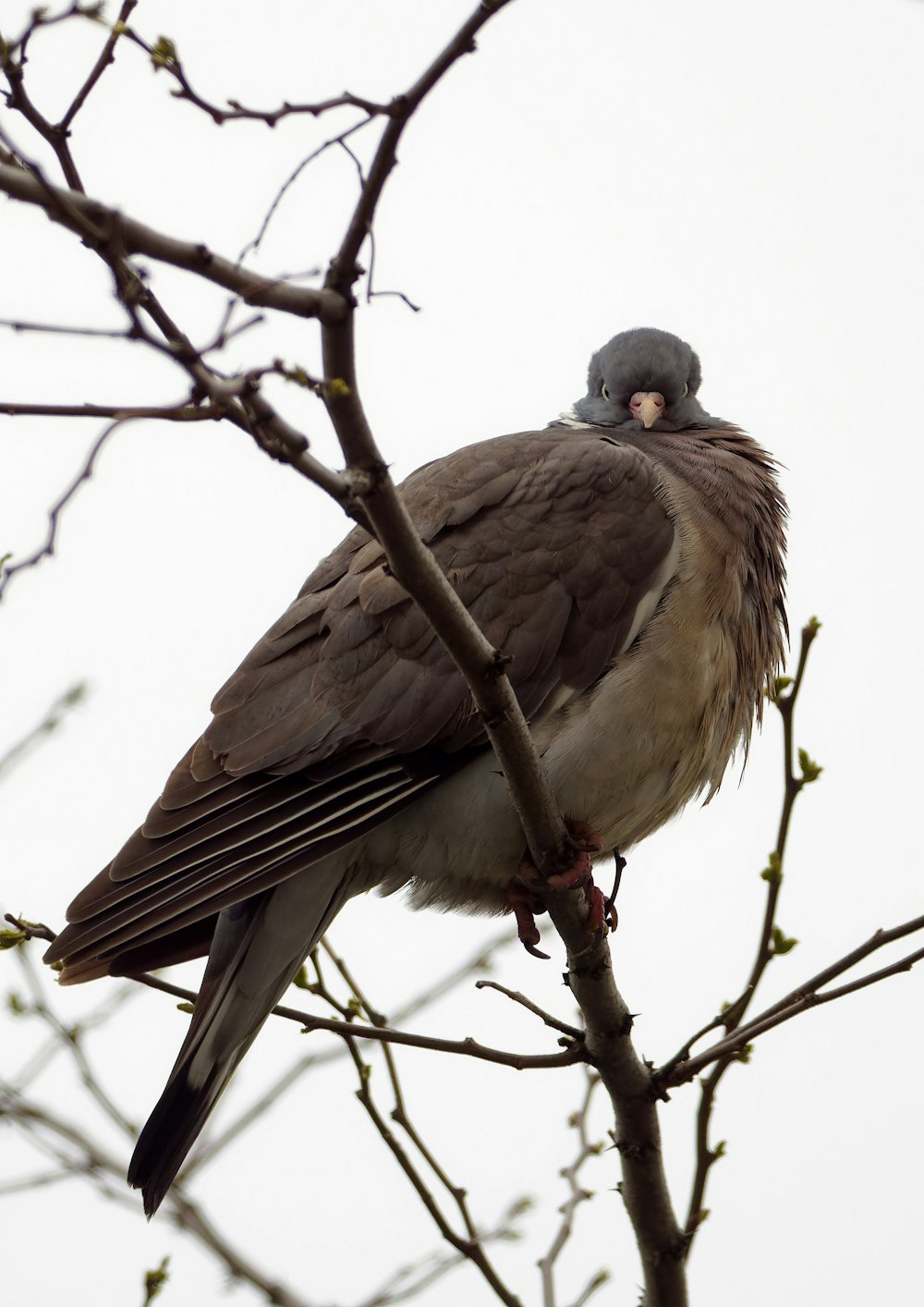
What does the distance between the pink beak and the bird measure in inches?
27.6

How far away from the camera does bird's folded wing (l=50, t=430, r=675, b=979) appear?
3369mm

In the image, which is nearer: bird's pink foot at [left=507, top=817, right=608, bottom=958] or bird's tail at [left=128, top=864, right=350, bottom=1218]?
bird's pink foot at [left=507, top=817, right=608, bottom=958]

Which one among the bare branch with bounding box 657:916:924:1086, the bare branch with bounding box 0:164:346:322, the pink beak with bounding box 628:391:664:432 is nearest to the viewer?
the bare branch with bounding box 0:164:346:322

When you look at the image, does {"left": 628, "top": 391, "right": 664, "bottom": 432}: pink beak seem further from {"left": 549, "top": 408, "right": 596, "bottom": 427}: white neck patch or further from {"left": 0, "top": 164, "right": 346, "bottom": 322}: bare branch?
{"left": 0, "top": 164, "right": 346, "bottom": 322}: bare branch

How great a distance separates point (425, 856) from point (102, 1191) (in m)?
1.08

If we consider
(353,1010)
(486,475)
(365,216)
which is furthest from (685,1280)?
(365,216)

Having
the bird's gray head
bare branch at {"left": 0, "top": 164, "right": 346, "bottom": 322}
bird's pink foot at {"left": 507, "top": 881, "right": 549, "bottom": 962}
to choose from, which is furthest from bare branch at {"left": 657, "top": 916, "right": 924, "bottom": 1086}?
the bird's gray head

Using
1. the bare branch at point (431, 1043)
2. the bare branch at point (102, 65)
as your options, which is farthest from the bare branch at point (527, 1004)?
the bare branch at point (102, 65)

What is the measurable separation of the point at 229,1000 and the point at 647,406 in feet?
7.73

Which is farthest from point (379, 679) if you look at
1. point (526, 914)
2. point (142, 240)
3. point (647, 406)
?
point (142, 240)

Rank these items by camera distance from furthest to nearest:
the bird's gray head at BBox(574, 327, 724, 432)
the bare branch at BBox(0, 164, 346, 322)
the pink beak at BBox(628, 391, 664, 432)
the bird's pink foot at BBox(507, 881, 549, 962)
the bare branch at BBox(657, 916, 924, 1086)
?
the bird's gray head at BBox(574, 327, 724, 432), the pink beak at BBox(628, 391, 664, 432), the bird's pink foot at BBox(507, 881, 549, 962), the bare branch at BBox(657, 916, 924, 1086), the bare branch at BBox(0, 164, 346, 322)

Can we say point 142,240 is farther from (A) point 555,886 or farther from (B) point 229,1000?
(B) point 229,1000

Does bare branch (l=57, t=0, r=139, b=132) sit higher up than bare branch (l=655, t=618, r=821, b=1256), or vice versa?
bare branch (l=57, t=0, r=139, b=132)

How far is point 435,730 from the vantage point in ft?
11.5
